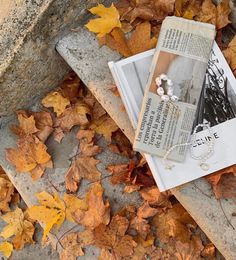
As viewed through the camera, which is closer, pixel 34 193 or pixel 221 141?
pixel 221 141

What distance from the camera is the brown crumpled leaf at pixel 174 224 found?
2037 mm

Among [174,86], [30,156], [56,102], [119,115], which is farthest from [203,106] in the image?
[30,156]

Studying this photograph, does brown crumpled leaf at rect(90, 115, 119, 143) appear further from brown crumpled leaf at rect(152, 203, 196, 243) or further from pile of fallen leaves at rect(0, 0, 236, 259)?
brown crumpled leaf at rect(152, 203, 196, 243)

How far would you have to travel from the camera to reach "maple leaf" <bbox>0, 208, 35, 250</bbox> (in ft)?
7.64

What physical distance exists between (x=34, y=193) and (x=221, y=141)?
0.85m

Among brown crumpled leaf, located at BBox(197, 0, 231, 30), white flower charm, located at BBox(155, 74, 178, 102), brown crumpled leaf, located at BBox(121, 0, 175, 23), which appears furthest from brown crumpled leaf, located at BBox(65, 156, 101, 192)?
brown crumpled leaf, located at BBox(197, 0, 231, 30)

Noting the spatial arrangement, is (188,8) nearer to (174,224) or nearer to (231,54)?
(231,54)

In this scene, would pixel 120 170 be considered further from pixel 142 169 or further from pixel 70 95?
pixel 70 95

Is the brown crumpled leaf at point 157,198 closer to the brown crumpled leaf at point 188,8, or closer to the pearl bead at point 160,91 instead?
the pearl bead at point 160,91

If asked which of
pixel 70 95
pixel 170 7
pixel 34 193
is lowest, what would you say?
pixel 34 193

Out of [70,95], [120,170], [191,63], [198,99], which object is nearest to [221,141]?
[198,99]

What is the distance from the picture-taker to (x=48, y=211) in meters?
2.15

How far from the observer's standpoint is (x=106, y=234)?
2070 mm

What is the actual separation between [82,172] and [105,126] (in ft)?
0.73
